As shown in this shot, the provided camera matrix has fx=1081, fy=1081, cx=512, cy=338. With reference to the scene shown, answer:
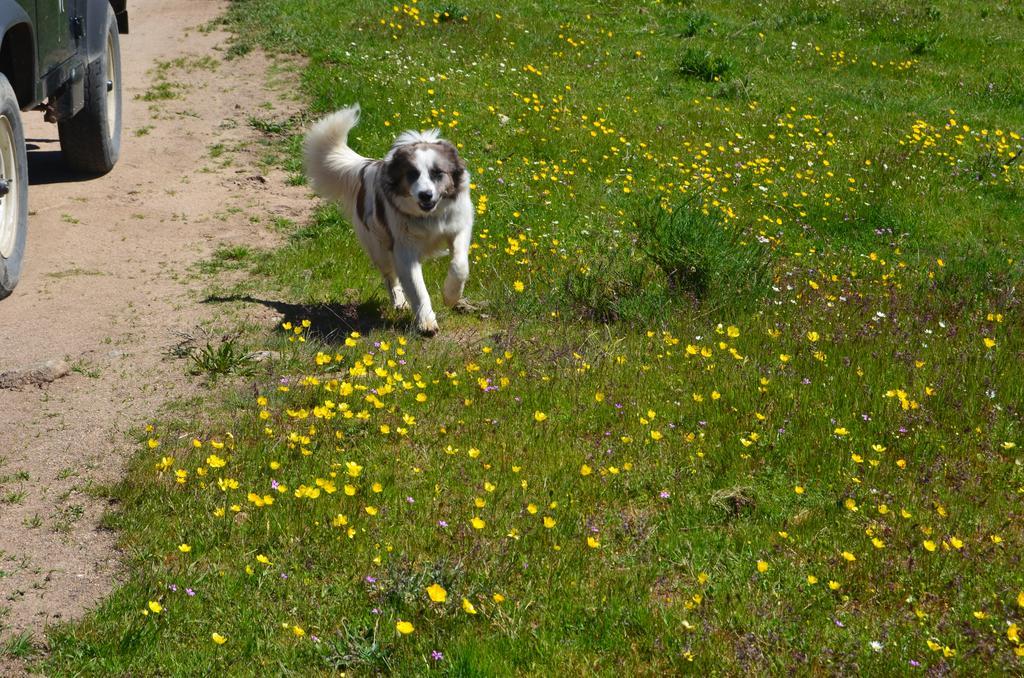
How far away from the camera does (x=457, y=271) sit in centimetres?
729

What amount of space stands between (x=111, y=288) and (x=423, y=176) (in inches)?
93.9

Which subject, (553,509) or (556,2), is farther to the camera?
(556,2)

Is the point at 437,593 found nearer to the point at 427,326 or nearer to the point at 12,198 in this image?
the point at 427,326

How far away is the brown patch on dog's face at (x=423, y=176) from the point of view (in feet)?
23.3

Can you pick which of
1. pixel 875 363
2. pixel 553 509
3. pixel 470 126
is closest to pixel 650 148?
pixel 470 126

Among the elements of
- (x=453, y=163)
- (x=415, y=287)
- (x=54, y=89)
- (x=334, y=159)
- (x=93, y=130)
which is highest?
(x=453, y=163)

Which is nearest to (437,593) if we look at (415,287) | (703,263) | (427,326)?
(427,326)

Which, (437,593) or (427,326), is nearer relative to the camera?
(437,593)

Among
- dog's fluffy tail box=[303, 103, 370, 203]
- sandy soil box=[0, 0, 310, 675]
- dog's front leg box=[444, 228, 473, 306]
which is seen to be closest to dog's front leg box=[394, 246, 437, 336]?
dog's front leg box=[444, 228, 473, 306]

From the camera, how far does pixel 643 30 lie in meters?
15.9

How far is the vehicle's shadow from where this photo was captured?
9828mm

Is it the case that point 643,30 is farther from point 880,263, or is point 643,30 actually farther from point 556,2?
point 880,263

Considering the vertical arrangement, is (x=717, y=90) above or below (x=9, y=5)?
below

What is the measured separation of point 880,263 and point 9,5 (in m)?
6.60
